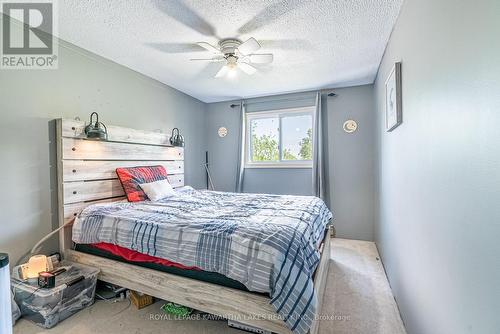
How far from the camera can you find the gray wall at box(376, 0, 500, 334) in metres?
0.72

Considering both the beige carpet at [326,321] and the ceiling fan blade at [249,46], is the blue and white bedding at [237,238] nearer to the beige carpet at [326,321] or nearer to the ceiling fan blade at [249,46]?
the beige carpet at [326,321]

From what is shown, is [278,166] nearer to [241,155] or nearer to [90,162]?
[241,155]

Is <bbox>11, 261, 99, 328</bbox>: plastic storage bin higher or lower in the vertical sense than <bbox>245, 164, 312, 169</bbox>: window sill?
lower

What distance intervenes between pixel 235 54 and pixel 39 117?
1999mm

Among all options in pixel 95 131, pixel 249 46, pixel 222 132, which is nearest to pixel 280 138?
pixel 222 132

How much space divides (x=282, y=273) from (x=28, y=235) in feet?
7.67

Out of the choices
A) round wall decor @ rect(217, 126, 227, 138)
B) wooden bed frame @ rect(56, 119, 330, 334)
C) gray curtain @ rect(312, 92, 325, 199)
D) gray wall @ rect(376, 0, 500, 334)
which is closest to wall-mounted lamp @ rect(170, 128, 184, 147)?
wooden bed frame @ rect(56, 119, 330, 334)

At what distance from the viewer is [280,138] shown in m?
4.34

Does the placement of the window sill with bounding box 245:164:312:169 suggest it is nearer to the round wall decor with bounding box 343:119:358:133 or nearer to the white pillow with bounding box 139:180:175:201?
the round wall decor with bounding box 343:119:358:133

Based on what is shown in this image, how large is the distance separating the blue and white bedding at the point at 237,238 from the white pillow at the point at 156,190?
316 millimetres

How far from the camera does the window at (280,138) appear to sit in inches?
164

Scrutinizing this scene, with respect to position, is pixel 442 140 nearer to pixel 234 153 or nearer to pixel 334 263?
pixel 334 263

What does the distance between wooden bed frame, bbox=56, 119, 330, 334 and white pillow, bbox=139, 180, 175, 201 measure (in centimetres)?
35

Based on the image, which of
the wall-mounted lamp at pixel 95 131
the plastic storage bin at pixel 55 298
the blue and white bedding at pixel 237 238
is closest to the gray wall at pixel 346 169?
the blue and white bedding at pixel 237 238
